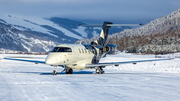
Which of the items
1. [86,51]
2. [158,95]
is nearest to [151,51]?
[86,51]

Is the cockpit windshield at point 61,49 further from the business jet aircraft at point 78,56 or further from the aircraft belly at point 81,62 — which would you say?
the aircraft belly at point 81,62

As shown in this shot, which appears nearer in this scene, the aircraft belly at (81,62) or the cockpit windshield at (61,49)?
the cockpit windshield at (61,49)

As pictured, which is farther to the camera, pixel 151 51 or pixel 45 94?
pixel 151 51

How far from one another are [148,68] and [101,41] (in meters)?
7.57

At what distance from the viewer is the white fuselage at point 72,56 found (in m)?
21.4

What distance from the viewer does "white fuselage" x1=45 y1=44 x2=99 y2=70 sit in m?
21.4

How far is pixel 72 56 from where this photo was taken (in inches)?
924

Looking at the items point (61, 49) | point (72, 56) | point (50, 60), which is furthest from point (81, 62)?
point (50, 60)

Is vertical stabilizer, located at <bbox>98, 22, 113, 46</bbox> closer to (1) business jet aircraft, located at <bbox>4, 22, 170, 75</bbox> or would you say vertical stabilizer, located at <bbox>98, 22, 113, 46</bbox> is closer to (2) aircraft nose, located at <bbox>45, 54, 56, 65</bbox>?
(1) business jet aircraft, located at <bbox>4, 22, 170, 75</bbox>

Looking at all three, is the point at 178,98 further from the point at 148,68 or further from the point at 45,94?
the point at 148,68

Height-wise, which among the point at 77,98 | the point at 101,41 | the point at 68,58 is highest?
the point at 101,41

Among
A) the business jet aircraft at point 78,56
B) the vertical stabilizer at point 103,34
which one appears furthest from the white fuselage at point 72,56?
the vertical stabilizer at point 103,34

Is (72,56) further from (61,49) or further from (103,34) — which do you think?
(103,34)

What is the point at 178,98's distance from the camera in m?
10.5
